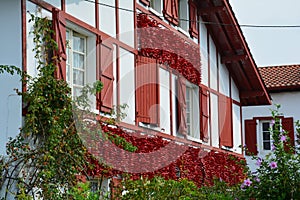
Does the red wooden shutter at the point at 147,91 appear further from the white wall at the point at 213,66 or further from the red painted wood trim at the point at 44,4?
the white wall at the point at 213,66

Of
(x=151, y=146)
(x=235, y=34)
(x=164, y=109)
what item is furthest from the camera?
(x=235, y=34)

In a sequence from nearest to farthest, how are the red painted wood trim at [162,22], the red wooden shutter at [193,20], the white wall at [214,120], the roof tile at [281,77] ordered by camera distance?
the red painted wood trim at [162,22], the red wooden shutter at [193,20], the white wall at [214,120], the roof tile at [281,77]

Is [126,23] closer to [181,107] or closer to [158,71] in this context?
[158,71]

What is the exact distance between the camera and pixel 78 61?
13.1 metres

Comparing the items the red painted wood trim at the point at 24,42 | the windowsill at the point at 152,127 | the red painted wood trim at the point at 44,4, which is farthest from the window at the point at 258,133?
the red painted wood trim at the point at 24,42

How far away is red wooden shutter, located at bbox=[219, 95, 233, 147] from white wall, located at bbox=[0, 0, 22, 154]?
945 centimetres

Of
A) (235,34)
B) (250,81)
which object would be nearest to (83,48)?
(235,34)

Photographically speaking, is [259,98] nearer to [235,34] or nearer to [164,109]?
[235,34]

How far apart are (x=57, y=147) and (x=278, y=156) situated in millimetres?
3073

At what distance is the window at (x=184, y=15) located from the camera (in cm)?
1828

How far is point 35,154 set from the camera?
1092 cm

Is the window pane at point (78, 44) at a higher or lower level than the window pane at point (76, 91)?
higher

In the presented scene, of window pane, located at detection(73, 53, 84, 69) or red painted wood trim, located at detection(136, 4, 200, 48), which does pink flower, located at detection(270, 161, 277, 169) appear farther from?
red painted wood trim, located at detection(136, 4, 200, 48)

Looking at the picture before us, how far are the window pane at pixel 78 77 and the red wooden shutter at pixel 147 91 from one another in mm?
1912
